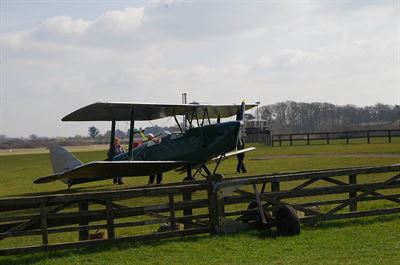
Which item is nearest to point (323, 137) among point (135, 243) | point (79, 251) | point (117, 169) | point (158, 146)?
point (158, 146)

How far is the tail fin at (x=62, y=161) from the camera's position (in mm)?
18406

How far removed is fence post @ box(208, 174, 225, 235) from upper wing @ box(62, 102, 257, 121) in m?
7.84

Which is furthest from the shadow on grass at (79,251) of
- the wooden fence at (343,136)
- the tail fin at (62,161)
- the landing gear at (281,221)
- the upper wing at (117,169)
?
the wooden fence at (343,136)

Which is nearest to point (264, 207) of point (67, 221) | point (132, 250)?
point (132, 250)

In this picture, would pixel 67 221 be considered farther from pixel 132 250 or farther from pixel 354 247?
pixel 354 247

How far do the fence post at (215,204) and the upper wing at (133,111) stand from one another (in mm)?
7838

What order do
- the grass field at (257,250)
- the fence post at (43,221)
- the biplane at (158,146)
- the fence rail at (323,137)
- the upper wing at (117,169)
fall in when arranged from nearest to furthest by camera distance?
the grass field at (257,250)
the fence post at (43,221)
the upper wing at (117,169)
the biplane at (158,146)
the fence rail at (323,137)

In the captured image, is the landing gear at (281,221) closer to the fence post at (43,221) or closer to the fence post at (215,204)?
the fence post at (215,204)

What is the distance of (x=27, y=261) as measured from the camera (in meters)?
7.31

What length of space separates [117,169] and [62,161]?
10.2ft

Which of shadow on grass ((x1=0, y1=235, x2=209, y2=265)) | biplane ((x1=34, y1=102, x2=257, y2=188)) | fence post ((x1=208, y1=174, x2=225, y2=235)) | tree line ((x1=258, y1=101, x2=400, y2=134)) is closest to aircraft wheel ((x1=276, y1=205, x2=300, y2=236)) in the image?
fence post ((x1=208, y1=174, x2=225, y2=235))

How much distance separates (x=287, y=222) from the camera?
331 inches

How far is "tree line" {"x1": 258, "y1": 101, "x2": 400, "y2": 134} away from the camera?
461 ft

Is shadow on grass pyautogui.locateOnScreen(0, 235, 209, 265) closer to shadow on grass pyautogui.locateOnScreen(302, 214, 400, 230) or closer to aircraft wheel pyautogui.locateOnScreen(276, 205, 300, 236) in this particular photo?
aircraft wheel pyautogui.locateOnScreen(276, 205, 300, 236)
